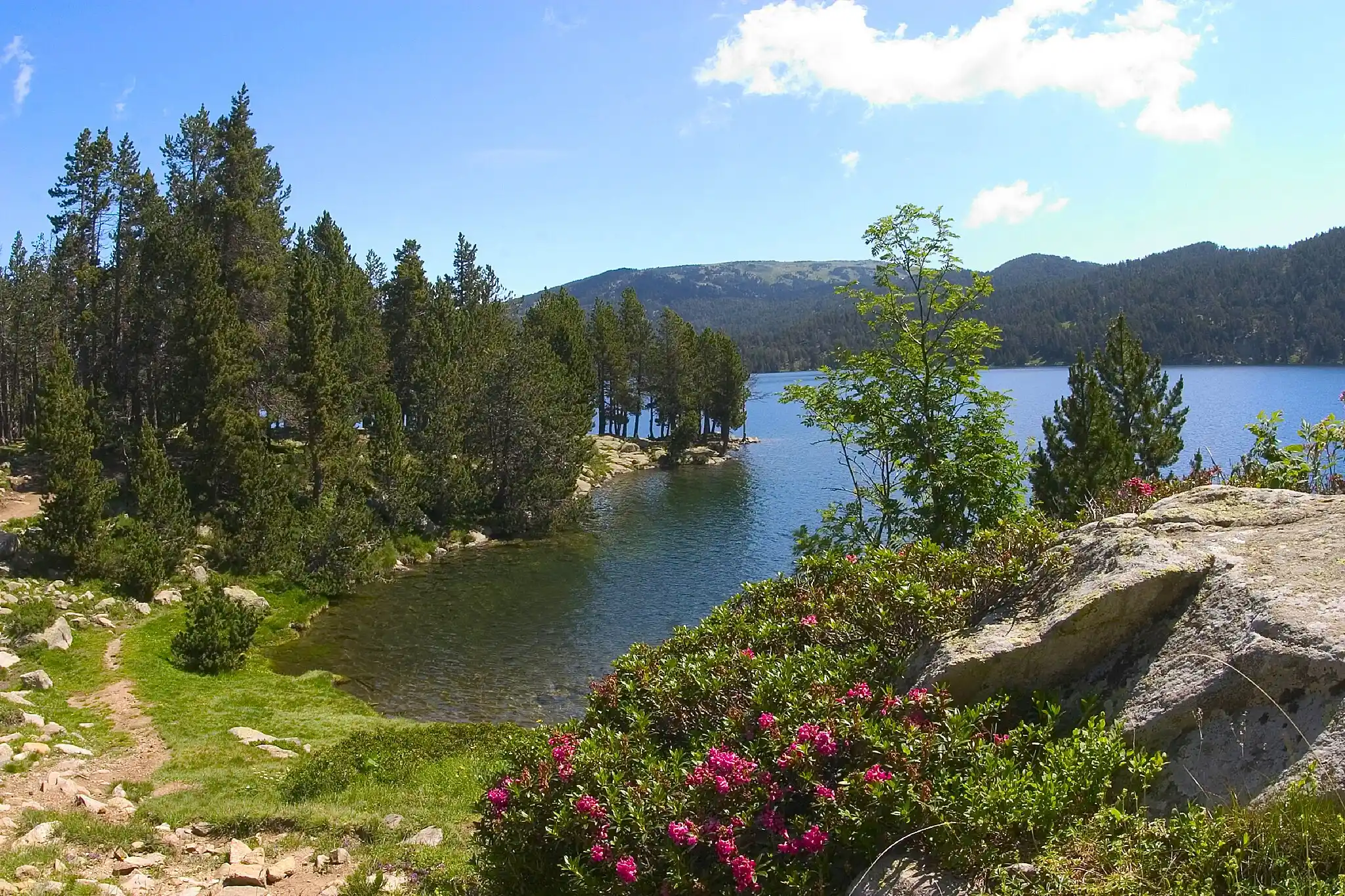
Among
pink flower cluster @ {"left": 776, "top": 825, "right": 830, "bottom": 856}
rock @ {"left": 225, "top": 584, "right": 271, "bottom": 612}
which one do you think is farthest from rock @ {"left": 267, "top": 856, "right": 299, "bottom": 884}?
rock @ {"left": 225, "top": 584, "right": 271, "bottom": 612}

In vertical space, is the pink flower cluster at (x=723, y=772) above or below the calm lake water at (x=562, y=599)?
above

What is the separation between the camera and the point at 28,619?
70.5ft

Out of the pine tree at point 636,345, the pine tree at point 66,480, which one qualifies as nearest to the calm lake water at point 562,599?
the pine tree at point 66,480

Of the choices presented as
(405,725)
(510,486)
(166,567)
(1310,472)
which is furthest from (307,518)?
(1310,472)

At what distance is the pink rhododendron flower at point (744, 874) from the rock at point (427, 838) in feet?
20.2

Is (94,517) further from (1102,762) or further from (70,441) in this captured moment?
(1102,762)

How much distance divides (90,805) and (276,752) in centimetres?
513

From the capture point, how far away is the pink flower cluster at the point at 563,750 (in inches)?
247

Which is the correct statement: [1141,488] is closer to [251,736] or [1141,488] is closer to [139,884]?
[139,884]

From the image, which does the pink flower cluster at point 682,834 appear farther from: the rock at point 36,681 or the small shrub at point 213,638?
the small shrub at point 213,638

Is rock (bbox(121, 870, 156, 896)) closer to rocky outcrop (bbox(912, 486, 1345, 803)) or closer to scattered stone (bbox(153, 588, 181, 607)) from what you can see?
rocky outcrop (bbox(912, 486, 1345, 803))

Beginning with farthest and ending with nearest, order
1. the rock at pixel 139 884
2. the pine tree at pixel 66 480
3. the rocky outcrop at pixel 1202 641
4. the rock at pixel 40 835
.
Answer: the pine tree at pixel 66 480
the rock at pixel 40 835
the rock at pixel 139 884
the rocky outcrop at pixel 1202 641

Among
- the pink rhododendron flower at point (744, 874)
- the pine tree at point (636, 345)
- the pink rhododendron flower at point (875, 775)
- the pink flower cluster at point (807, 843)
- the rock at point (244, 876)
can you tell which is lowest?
the rock at point (244, 876)

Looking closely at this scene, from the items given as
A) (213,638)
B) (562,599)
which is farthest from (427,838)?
(562,599)
